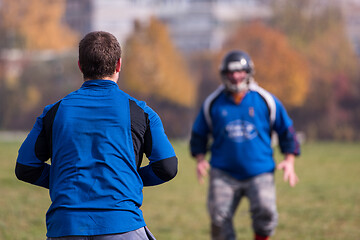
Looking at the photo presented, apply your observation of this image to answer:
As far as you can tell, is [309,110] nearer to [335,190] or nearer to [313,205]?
[335,190]

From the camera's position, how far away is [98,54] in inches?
132

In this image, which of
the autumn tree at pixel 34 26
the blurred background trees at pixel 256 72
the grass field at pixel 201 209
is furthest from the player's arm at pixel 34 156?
the autumn tree at pixel 34 26

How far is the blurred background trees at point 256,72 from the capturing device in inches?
1759

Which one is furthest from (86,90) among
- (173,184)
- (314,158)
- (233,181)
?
(314,158)

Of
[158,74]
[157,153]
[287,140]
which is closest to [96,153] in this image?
[157,153]

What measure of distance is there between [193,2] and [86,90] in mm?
69598

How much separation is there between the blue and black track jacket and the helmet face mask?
11.4ft

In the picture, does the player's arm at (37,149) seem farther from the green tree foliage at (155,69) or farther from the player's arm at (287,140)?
the green tree foliage at (155,69)

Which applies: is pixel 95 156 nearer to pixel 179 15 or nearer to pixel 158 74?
pixel 158 74

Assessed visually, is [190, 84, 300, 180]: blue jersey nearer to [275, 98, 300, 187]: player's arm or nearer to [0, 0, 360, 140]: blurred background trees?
[275, 98, 300, 187]: player's arm

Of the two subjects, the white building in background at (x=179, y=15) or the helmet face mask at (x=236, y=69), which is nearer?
the helmet face mask at (x=236, y=69)

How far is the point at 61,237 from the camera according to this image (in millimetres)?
3291

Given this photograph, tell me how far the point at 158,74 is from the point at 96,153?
145ft

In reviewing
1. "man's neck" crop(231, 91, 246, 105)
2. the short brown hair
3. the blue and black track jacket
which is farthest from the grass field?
the short brown hair
